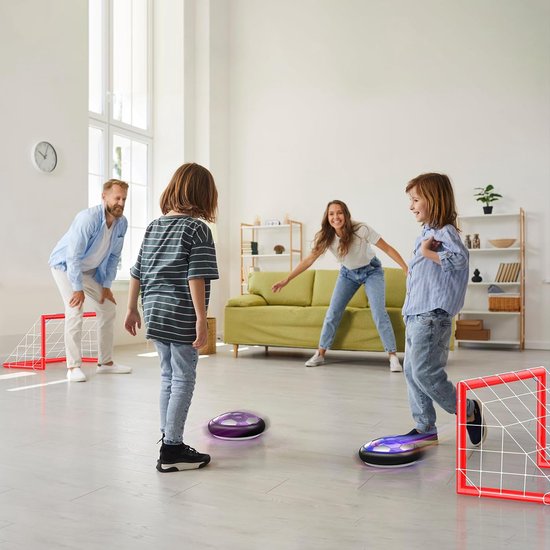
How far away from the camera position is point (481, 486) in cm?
201

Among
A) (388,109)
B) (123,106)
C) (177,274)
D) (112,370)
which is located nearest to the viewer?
(177,274)

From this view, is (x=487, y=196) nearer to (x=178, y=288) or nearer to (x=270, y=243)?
(x=270, y=243)

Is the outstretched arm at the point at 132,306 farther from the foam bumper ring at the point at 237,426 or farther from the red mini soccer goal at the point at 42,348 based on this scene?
the red mini soccer goal at the point at 42,348

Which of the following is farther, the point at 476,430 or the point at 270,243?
the point at 270,243

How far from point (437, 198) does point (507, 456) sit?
3.26 ft

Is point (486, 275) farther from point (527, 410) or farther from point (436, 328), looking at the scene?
point (436, 328)

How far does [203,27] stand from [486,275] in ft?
14.3

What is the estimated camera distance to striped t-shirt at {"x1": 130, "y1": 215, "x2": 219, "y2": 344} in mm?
2141

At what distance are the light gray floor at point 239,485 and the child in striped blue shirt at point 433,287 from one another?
0.32 m

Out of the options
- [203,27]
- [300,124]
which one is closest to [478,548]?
[300,124]

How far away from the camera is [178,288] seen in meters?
2.16

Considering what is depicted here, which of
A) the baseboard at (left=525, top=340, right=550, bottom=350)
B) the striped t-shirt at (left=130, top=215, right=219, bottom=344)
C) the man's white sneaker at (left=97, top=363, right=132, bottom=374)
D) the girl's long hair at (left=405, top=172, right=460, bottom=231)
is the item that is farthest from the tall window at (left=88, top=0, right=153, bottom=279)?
the girl's long hair at (left=405, top=172, right=460, bottom=231)

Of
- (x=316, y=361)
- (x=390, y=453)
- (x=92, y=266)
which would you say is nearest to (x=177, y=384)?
(x=390, y=453)

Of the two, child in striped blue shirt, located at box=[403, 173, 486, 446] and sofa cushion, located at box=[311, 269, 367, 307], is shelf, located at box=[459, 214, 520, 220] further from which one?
child in striped blue shirt, located at box=[403, 173, 486, 446]
